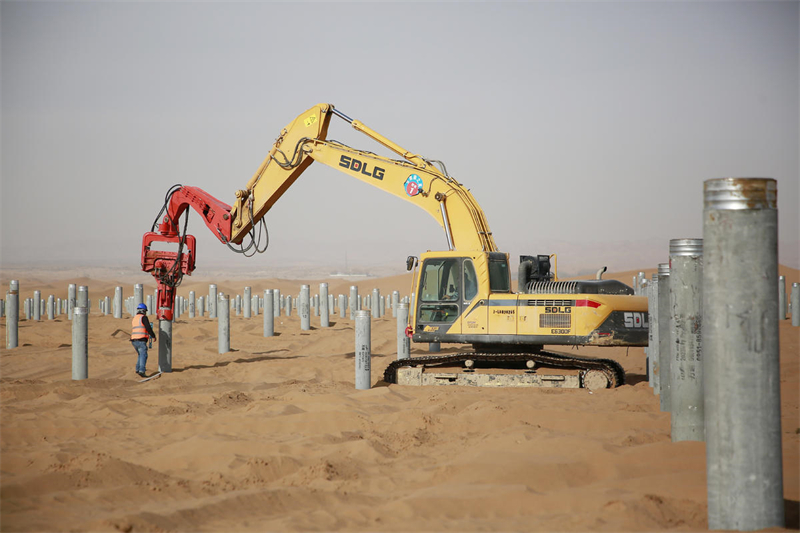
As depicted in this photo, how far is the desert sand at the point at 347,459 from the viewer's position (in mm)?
4734

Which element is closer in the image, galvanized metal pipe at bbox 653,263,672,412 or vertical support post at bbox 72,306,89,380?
galvanized metal pipe at bbox 653,263,672,412

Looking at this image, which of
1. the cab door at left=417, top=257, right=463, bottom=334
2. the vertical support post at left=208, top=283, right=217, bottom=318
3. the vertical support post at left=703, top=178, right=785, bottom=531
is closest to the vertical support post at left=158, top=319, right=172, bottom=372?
the cab door at left=417, top=257, right=463, bottom=334

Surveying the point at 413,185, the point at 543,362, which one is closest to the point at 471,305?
the point at 543,362

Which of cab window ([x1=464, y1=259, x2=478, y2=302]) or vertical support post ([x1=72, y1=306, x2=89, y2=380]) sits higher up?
cab window ([x1=464, y1=259, x2=478, y2=302])

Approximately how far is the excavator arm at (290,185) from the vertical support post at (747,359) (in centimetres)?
745

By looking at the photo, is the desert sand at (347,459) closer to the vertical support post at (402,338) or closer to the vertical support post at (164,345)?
the vertical support post at (164,345)

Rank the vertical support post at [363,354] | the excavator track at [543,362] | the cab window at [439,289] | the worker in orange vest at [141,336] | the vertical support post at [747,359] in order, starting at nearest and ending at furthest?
1. the vertical support post at [747,359]
2. the excavator track at [543,362]
3. the vertical support post at [363,354]
4. the cab window at [439,289]
5. the worker in orange vest at [141,336]

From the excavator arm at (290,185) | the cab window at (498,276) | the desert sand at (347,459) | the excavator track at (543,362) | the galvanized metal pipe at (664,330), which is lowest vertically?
the desert sand at (347,459)

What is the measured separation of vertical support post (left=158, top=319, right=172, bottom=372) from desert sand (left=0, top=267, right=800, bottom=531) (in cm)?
173

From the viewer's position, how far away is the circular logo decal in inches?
477

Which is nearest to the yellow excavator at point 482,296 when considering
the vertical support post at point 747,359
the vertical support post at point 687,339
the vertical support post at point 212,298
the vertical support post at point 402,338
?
the vertical support post at point 402,338

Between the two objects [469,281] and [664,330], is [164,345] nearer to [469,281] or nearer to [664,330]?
[469,281]

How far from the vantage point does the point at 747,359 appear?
3848mm

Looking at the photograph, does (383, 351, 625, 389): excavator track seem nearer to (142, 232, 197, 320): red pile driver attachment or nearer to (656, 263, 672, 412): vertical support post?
(656, 263, 672, 412): vertical support post
